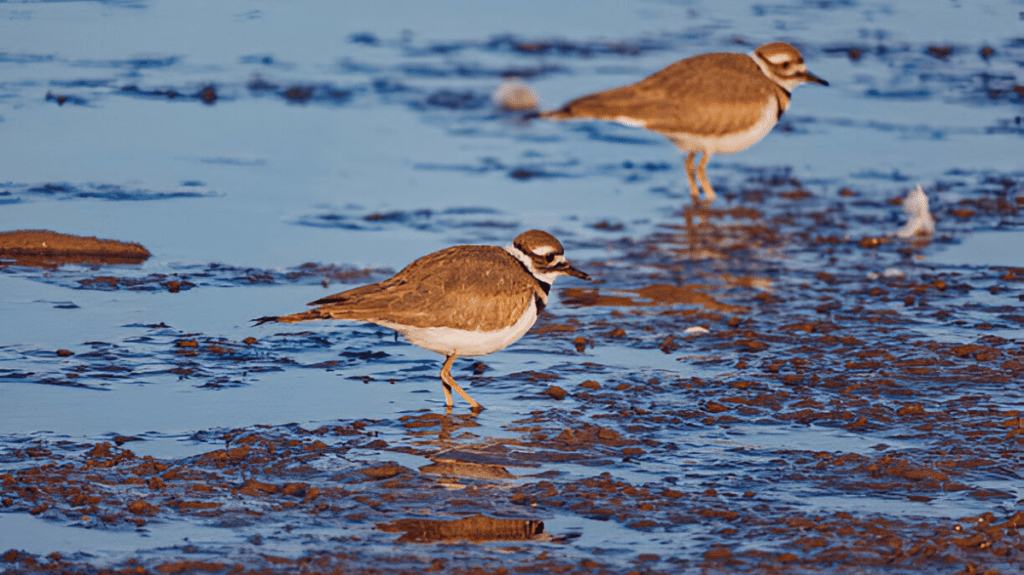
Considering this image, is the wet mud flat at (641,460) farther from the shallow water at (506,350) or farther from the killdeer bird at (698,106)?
the killdeer bird at (698,106)

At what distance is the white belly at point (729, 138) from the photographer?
39.7 feet

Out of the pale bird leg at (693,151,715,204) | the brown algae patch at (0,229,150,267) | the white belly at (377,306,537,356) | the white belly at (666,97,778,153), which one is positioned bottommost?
the white belly at (377,306,537,356)

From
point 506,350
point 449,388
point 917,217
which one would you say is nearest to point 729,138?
point 917,217

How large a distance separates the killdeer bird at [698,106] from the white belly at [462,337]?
5.16 m

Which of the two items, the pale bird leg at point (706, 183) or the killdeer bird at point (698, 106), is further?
the pale bird leg at point (706, 183)

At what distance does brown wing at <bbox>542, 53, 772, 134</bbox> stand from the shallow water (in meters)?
0.70

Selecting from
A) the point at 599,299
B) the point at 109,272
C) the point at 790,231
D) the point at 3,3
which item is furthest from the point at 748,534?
the point at 3,3

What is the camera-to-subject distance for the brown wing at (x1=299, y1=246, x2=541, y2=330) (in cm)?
674

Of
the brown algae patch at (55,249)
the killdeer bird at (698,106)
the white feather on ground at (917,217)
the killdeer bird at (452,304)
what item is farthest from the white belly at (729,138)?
the killdeer bird at (452,304)

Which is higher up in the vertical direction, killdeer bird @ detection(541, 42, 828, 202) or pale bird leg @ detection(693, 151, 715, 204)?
killdeer bird @ detection(541, 42, 828, 202)

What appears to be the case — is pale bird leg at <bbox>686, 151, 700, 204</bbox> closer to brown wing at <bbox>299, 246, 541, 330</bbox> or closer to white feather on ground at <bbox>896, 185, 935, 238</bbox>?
white feather on ground at <bbox>896, 185, 935, 238</bbox>

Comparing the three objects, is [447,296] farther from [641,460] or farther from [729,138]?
[729,138]

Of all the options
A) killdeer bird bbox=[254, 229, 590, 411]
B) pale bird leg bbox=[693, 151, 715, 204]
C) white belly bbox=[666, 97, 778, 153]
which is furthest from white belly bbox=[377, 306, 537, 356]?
white belly bbox=[666, 97, 778, 153]

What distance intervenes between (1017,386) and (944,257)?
10.0ft
